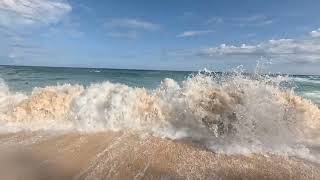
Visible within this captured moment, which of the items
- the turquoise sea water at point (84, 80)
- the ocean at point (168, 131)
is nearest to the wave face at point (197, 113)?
the ocean at point (168, 131)

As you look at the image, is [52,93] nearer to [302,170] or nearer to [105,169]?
[105,169]

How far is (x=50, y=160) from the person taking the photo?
15.9 ft

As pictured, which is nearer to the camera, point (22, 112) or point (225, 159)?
point (225, 159)

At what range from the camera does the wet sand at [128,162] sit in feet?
14.3

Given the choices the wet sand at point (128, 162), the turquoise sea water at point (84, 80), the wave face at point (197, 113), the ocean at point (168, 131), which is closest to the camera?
the wet sand at point (128, 162)

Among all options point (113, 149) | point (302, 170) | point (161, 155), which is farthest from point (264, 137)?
point (113, 149)

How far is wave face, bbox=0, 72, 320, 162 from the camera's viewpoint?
19.9 ft

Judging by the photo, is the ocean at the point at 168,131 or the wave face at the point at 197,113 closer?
the ocean at the point at 168,131

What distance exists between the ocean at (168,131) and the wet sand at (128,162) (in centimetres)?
1

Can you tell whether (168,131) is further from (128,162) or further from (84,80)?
(84,80)

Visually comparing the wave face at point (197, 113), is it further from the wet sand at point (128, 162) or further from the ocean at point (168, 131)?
the wet sand at point (128, 162)

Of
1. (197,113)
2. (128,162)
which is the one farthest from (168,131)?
(128,162)

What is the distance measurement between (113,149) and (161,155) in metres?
0.80

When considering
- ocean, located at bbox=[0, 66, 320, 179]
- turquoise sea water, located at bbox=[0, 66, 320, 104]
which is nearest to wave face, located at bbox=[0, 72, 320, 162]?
ocean, located at bbox=[0, 66, 320, 179]
